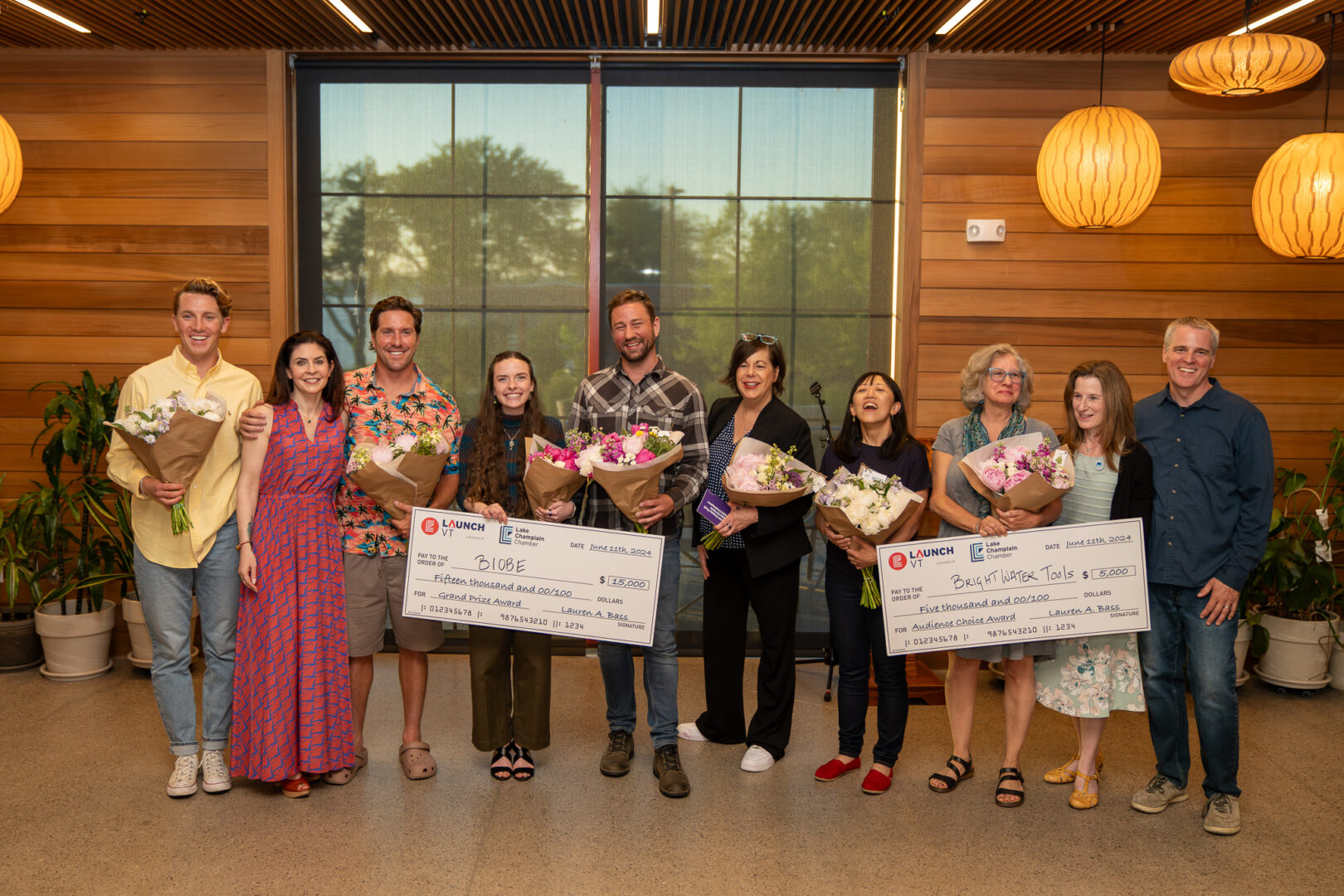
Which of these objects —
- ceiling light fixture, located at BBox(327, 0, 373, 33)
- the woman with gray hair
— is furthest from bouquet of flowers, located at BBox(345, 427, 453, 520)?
ceiling light fixture, located at BBox(327, 0, 373, 33)

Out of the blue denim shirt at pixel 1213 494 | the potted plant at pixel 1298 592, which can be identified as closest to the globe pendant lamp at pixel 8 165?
the blue denim shirt at pixel 1213 494

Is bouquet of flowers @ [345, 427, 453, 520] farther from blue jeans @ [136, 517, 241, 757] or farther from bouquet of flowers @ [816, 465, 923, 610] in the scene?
bouquet of flowers @ [816, 465, 923, 610]

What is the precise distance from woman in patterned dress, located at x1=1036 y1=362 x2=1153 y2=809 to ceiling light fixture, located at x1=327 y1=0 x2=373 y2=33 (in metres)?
3.44

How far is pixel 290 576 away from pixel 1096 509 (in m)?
2.70

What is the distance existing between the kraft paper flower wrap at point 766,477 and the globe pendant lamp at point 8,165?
3.36 metres

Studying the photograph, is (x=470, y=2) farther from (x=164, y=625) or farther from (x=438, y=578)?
(x=164, y=625)

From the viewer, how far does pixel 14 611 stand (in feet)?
15.4

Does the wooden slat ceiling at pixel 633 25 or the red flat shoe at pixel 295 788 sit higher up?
the wooden slat ceiling at pixel 633 25

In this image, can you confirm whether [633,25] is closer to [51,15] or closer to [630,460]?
[630,460]

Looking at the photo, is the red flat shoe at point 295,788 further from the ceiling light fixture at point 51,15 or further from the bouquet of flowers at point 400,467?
the ceiling light fixture at point 51,15

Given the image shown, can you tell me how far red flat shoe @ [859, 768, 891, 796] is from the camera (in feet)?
10.8

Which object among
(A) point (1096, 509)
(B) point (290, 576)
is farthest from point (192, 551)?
(A) point (1096, 509)

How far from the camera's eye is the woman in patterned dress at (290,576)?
309 cm

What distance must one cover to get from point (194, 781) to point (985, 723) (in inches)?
123
